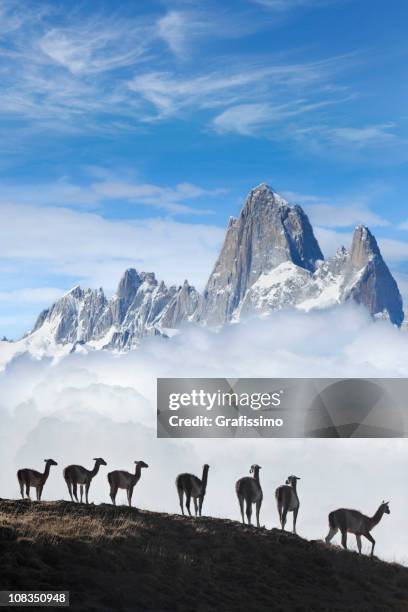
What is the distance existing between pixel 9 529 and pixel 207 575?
346 inches

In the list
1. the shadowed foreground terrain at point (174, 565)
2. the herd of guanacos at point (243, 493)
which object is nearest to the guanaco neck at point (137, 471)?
the herd of guanacos at point (243, 493)

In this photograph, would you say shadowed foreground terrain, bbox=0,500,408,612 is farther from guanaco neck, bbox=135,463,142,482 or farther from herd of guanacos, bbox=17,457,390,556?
guanaco neck, bbox=135,463,142,482

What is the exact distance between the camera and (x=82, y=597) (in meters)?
29.1

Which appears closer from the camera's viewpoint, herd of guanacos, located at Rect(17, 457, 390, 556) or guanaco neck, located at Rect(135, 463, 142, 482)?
herd of guanacos, located at Rect(17, 457, 390, 556)

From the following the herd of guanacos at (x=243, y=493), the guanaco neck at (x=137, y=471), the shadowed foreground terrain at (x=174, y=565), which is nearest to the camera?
the shadowed foreground terrain at (x=174, y=565)

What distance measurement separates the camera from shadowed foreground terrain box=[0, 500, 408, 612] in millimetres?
30703

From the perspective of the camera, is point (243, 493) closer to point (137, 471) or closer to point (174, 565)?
point (137, 471)

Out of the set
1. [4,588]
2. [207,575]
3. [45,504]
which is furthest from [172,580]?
[45,504]

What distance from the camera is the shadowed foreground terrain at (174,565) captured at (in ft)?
101

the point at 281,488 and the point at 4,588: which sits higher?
the point at 281,488

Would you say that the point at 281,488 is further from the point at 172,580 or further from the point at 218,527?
the point at 172,580

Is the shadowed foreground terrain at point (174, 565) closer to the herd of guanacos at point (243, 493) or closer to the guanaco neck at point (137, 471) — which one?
the herd of guanacos at point (243, 493)

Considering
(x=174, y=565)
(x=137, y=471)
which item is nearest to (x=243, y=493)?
(x=137, y=471)

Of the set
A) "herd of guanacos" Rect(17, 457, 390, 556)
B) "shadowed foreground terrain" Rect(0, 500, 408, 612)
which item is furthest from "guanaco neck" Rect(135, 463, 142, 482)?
"shadowed foreground terrain" Rect(0, 500, 408, 612)
